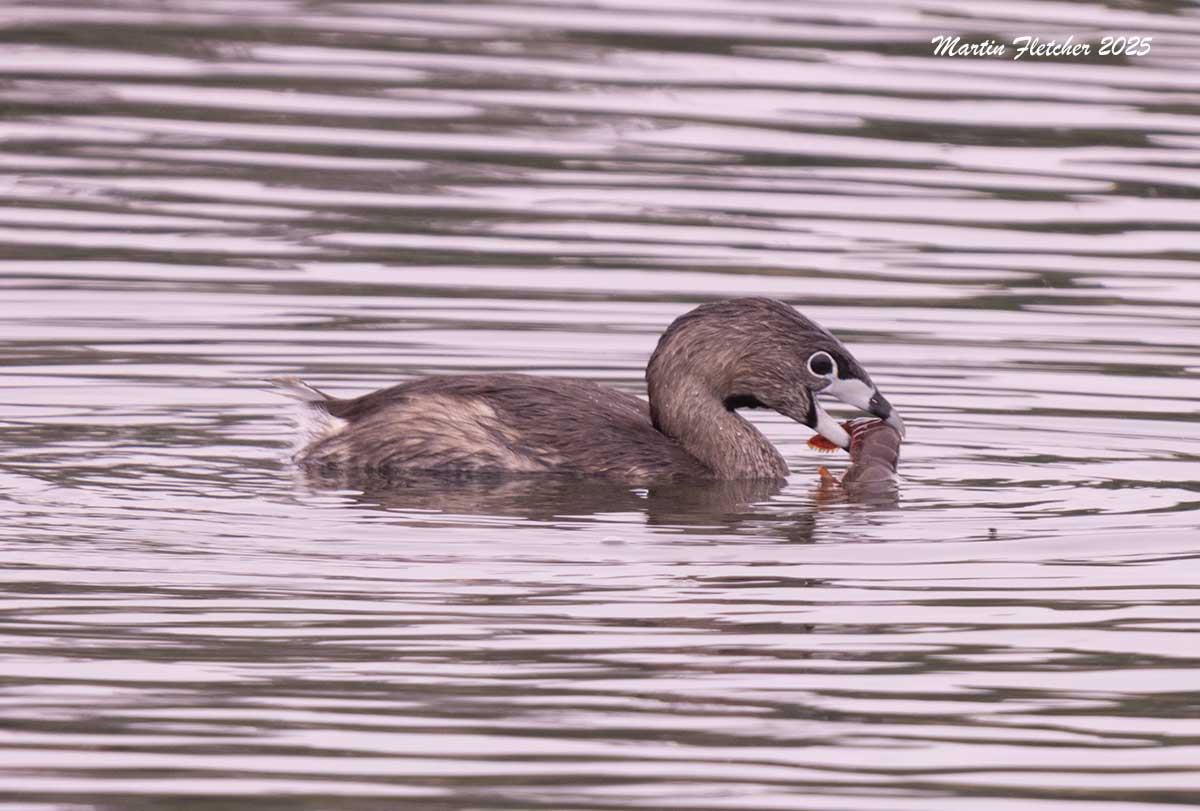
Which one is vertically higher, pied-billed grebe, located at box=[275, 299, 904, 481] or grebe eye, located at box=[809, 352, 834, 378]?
grebe eye, located at box=[809, 352, 834, 378]

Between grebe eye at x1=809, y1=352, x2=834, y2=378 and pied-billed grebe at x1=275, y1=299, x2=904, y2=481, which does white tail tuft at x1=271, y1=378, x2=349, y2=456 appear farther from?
grebe eye at x1=809, y1=352, x2=834, y2=378

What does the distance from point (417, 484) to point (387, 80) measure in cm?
912

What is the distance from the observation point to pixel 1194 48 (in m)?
22.4

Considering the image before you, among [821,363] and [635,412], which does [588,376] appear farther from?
[821,363]

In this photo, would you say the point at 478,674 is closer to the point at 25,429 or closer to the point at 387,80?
the point at 25,429

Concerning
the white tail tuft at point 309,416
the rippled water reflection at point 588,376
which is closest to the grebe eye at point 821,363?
the rippled water reflection at point 588,376

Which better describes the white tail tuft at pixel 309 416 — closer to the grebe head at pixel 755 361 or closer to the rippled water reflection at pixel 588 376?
the rippled water reflection at pixel 588 376

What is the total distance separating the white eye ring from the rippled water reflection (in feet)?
1.52

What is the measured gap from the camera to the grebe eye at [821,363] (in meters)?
12.7

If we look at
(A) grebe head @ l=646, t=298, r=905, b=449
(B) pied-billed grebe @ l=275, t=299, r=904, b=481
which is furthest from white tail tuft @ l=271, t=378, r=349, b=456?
(A) grebe head @ l=646, t=298, r=905, b=449

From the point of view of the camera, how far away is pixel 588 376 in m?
14.7

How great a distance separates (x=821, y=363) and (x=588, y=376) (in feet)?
7.24

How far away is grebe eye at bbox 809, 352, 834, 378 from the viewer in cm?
1272

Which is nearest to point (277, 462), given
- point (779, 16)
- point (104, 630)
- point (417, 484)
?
point (417, 484)
